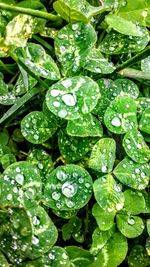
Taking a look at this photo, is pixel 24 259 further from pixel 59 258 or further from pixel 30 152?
pixel 30 152

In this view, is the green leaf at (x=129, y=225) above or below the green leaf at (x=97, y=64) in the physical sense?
below

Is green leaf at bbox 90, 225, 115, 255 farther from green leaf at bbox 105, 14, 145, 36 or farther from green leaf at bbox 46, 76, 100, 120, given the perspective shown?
green leaf at bbox 105, 14, 145, 36

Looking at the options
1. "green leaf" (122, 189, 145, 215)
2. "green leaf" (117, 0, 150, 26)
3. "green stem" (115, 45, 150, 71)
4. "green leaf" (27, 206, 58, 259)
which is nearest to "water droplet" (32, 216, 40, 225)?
"green leaf" (27, 206, 58, 259)

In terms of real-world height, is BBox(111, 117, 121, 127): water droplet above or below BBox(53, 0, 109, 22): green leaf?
below

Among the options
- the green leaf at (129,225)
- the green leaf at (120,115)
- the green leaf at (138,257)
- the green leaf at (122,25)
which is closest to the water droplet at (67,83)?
the green leaf at (120,115)

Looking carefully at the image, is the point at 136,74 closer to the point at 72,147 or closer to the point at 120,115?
the point at 120,115

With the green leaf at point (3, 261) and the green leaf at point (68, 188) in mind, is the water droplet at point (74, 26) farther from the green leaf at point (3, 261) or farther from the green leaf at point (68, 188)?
the green leaf at point (3, 261)

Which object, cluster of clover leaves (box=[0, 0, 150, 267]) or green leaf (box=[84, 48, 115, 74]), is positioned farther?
green leaf (box=[84, 48, 115, 74])
